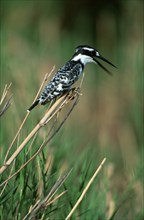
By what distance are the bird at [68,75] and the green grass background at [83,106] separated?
0.06 metres

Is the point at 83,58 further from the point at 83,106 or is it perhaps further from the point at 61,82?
the point at 83,106

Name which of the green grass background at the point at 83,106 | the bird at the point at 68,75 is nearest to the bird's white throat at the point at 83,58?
the bird at the point at 68,75

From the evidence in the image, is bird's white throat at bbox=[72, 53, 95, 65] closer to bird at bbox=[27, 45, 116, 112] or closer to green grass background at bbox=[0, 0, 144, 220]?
bird at bbox=[27, 45, 116, 112]

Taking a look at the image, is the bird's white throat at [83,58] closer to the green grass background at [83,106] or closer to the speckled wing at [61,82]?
the speckled wing at [61,82]

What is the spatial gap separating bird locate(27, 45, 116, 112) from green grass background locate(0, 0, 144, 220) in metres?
0.06

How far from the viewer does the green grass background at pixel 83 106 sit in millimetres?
1598

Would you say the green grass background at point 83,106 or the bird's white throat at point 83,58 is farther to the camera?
the bird's white throat at point 83,58

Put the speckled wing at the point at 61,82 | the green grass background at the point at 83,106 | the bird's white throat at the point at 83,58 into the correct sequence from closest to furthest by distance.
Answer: the green grass background at the point at 83,106
the speckled wing at the point at 61,82
the bird's white throat at the point at 83,58

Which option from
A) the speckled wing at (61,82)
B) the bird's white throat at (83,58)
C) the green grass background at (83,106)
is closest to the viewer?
the green grass background at (83,106)

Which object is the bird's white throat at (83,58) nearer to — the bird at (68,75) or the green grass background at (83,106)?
the bird at (68,75)

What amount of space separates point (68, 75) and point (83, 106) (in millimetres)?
2794

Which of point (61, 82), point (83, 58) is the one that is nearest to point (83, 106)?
point (83, 58)

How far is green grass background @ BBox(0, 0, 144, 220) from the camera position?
5.24 ft

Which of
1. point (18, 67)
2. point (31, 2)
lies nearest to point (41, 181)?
point (18, 67)
